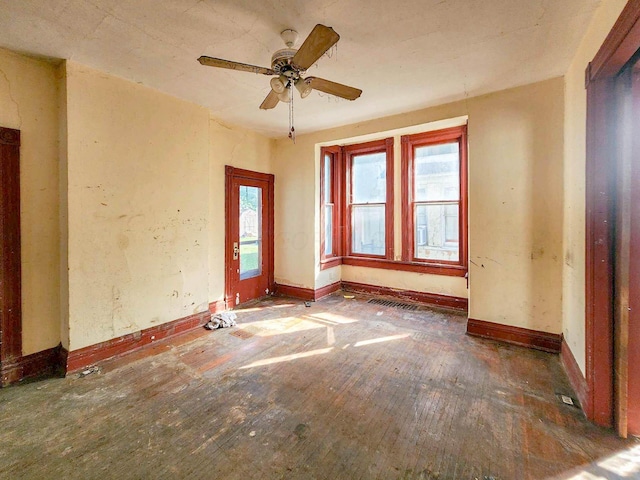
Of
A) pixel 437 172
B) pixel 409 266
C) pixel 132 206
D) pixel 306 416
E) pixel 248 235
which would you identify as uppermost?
pixel 437 172

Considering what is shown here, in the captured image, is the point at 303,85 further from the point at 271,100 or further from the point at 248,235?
the point at 248,235

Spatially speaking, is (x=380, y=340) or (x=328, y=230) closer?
(x=380, y=340)

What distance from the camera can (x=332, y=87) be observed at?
7.78 feet

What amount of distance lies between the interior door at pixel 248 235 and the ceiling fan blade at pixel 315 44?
2.77 m

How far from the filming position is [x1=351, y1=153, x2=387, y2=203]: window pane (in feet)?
16.8

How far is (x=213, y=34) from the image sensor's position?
226cm

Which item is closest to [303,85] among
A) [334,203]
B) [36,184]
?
[36,184]

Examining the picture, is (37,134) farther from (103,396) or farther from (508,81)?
(508,81)

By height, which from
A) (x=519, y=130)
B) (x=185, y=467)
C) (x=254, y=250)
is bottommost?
(x=185, y=467)

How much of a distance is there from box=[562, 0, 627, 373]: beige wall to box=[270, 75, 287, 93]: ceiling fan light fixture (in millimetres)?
2173

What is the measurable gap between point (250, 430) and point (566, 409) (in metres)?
2.28

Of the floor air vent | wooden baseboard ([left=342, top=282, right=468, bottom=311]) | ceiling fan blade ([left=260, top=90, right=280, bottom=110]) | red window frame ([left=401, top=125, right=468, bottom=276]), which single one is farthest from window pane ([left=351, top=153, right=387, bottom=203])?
ceiling fan blade ([left=260, top=90, right=280, bottom=110])

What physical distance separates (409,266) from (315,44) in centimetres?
381

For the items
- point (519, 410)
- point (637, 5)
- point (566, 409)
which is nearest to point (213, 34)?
point (637, 5)
